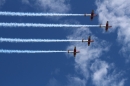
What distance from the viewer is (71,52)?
18525 cm

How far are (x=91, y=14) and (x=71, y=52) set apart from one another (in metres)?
19.3

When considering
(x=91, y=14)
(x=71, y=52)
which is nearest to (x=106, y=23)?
(x=91, y=14)

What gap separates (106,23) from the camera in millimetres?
191125

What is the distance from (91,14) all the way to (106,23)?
9.15 m

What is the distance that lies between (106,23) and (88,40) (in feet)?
38.1

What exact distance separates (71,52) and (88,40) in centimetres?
1020

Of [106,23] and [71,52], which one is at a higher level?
[106,23]

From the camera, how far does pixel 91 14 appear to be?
187m

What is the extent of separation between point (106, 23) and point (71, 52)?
2163 centimetres

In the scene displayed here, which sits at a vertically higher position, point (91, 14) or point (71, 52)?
point (91, 14)

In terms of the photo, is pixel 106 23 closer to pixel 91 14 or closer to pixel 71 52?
pixel 91 14
